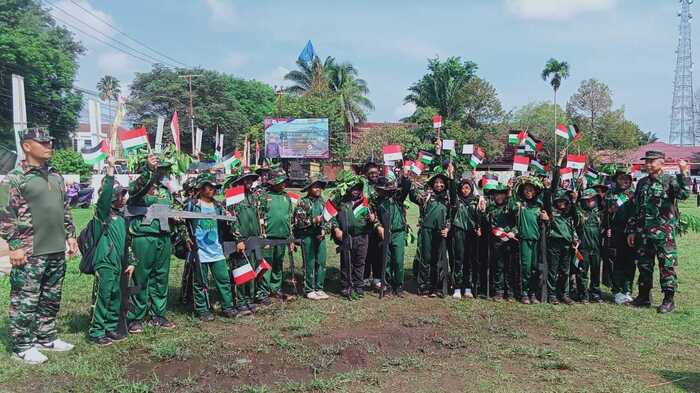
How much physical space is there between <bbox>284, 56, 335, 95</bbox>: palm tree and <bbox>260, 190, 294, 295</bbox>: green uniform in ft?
141

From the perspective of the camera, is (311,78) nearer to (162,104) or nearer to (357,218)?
(162,104)

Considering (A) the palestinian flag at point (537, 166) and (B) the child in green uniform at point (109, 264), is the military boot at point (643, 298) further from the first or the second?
(B) the child in green uniform at point (109, 264)

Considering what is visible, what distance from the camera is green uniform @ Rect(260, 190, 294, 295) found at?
7734 millimetres

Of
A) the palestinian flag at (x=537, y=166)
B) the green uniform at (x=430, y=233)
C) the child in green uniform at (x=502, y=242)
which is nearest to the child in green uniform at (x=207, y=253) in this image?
the green uniform at (x=430, y=233)

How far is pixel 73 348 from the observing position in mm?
5590

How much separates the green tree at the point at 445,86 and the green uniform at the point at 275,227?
41065mm

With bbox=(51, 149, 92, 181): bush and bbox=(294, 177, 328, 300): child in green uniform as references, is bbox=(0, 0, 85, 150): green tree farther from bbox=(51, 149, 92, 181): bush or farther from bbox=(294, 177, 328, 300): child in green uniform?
bbox=(294, 177, 328, 300): child in green uniform

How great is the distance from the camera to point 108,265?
225 inches

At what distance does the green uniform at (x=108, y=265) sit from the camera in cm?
567

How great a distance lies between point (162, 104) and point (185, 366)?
5147 cm

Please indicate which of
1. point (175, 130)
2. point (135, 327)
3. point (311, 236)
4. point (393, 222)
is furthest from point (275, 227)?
point (135, 327)

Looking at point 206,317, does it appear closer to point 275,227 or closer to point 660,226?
point 275,227

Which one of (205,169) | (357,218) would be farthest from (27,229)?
(357,218)

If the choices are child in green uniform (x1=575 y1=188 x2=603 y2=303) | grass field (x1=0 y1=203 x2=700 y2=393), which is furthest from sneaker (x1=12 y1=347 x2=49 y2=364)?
child in green uniform (x1=575 y1=188 x2=603 y2=303)
